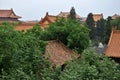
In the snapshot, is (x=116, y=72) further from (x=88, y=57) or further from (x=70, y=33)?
(x=70, y=33)

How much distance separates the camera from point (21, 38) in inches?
488

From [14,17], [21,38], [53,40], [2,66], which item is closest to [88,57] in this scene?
[2,66]

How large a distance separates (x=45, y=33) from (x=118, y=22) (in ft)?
85.1

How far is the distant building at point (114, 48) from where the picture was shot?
1922cm

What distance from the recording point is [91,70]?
26.5 ft

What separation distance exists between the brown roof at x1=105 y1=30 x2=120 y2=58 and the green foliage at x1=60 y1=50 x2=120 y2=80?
9819 mm

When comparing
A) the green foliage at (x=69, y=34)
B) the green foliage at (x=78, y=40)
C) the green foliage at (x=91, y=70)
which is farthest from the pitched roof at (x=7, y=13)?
the green foliage at (x=91, y=70)

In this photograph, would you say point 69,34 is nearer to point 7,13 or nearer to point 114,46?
point 114,46

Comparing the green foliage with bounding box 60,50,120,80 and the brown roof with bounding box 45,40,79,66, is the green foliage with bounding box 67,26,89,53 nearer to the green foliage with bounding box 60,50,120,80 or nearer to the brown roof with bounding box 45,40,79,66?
the brown roof with bounding box 45,40,79,66

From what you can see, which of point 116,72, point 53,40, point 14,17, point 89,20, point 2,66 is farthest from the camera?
point 14,17

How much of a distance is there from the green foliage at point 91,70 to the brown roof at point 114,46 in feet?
32.2

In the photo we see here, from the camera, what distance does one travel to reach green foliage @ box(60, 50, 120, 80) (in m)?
8.11

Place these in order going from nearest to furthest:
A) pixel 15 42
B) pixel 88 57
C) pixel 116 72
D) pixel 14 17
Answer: pixel 116 72
pixel 88 57
pixel 15 42
pixel 14 17

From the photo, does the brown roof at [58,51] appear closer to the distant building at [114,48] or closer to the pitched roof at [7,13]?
the distant building at [114,48]
